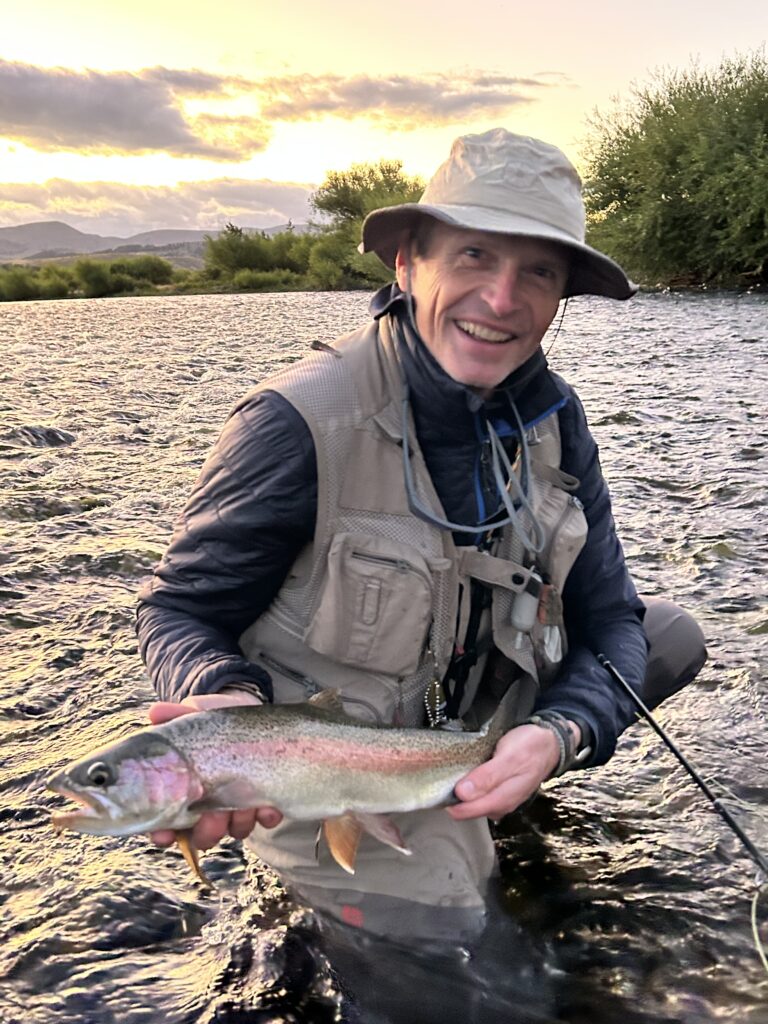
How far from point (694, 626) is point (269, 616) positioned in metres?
1.82

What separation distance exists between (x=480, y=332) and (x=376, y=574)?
73 cm

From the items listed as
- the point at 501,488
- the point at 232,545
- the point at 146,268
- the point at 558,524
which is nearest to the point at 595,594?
the point at 558,524

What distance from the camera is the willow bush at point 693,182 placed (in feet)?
88.6

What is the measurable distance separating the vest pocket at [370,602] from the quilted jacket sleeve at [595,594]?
1.98ft

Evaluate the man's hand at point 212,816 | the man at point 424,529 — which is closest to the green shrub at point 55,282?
the man at point 424,529

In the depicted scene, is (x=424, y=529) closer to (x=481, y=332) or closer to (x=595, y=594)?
(x=481, y=332)


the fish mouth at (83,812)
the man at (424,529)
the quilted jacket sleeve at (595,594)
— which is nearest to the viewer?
the fish mouth at (83,812)

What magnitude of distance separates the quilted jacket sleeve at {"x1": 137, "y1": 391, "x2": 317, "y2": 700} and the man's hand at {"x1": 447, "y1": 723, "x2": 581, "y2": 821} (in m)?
0.60

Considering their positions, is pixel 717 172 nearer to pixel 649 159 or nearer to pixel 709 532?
pixel 649 159

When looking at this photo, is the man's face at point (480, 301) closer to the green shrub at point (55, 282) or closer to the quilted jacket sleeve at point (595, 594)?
the quilted jacket sleeve at point (595, 594)

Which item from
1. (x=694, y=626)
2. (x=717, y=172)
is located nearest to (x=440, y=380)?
(x=694, y=626)

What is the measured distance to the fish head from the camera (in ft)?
6.23

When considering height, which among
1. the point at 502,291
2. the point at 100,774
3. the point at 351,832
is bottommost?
the point at 351,832

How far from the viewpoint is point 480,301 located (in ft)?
8.54
